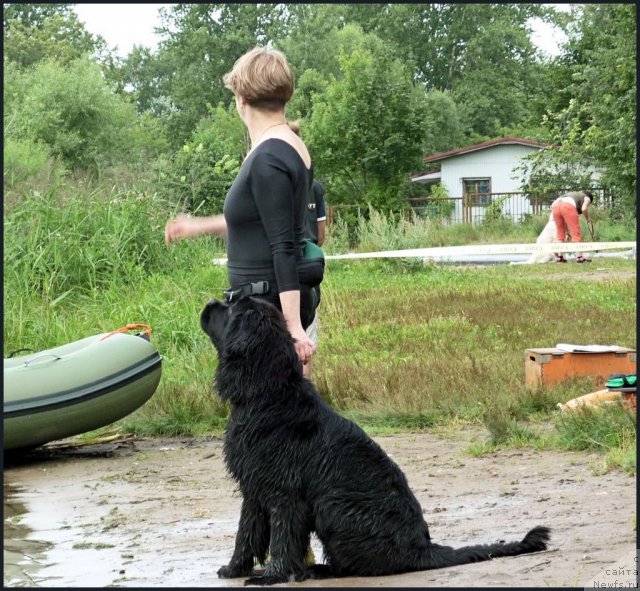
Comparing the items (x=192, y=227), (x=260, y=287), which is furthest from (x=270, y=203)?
(x=192, y=227)

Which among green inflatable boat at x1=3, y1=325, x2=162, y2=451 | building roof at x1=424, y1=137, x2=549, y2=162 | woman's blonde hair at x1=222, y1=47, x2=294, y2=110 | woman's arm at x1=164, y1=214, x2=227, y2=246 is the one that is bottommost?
green inflatable boat at x1=3, y1=325, x2=162, y2=451

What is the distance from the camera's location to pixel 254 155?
4.80 metres

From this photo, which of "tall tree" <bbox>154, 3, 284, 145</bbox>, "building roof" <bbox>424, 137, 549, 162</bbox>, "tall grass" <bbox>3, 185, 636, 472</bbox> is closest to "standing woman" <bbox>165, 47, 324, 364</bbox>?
"tall grass" <bbox>3, 185, 636, 472</bbox>

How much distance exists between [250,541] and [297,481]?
357mm

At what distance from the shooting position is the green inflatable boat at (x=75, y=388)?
7.91 meters

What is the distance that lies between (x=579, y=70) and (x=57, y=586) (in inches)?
1445

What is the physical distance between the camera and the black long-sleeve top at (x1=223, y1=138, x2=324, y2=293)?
4.76 m

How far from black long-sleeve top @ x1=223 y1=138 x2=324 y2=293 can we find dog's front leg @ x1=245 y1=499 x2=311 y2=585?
0.96m

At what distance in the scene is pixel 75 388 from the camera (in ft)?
26.5

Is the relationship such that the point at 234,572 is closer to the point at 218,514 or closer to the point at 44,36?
the point at 218,514

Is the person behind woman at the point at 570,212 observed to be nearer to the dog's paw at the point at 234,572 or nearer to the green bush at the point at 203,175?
the green bush at the point at 203,175

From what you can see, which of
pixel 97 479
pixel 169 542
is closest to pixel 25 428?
pixel 97 479

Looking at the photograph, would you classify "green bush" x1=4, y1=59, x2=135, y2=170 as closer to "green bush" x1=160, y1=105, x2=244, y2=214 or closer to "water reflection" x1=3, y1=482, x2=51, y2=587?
"green bush" x1=160, y1=105, x2=244, y2=214

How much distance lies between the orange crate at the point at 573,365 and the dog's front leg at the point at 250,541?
4665mm
